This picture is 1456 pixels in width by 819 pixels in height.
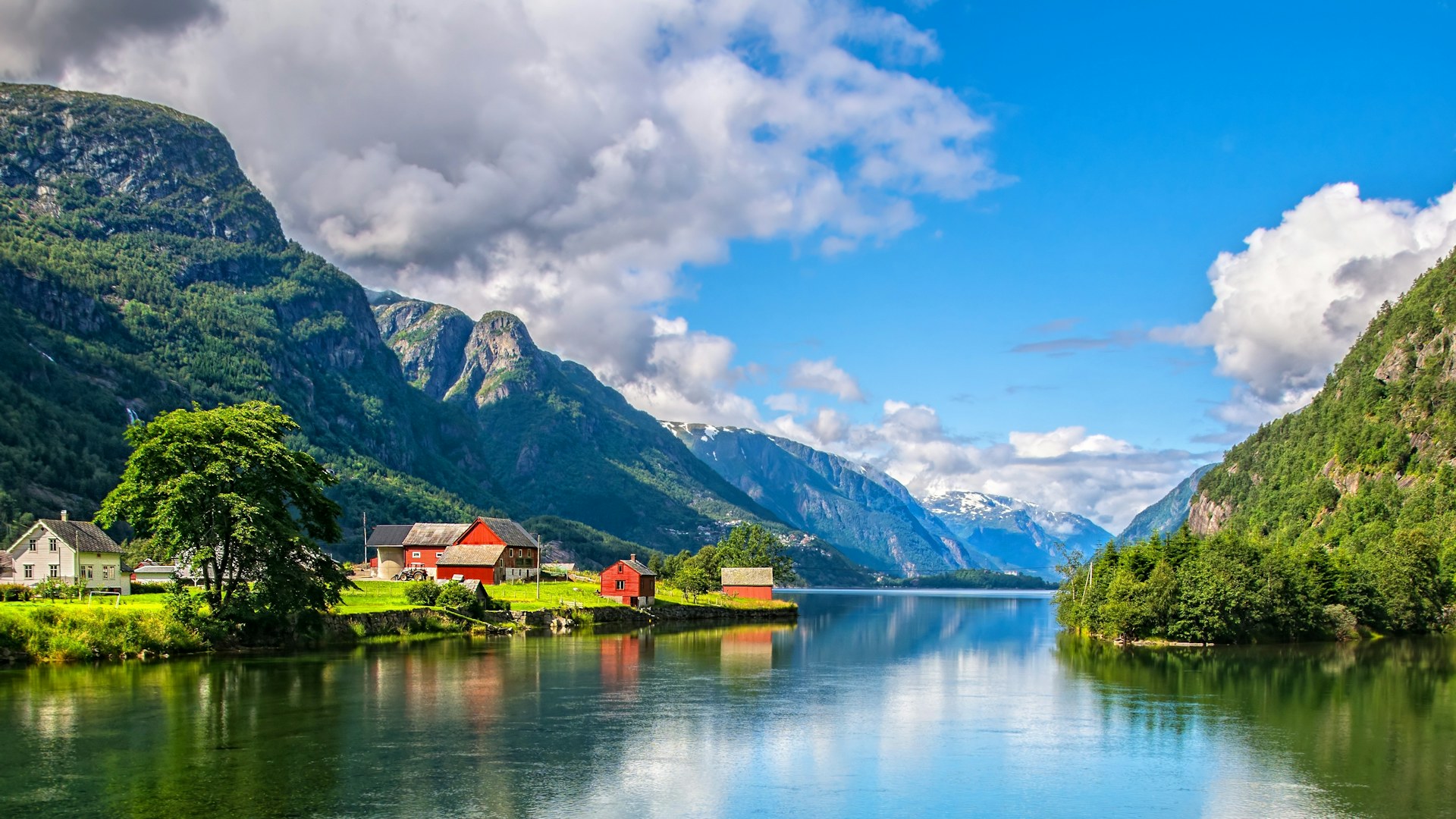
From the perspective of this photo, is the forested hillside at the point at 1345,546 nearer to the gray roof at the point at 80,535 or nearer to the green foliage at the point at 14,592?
the green foliage at the point at 14,592

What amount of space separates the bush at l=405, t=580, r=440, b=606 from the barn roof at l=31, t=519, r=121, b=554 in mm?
26545

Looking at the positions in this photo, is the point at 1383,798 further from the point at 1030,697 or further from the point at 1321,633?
the point at 1321,633

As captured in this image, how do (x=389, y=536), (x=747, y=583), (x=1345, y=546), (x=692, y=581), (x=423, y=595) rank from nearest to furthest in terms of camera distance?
(x=423, y=595) → (x=692, y=581) → (x=1345, y=546) → (x=747, y=583) → (x=389, y=536)

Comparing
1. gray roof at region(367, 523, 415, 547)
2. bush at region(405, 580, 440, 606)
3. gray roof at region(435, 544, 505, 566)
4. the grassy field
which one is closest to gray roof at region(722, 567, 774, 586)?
the grassy field

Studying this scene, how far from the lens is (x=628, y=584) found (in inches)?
4909

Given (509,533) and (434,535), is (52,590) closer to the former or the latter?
(509,533)

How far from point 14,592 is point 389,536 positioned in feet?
253

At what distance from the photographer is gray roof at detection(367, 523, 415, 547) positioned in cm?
15238

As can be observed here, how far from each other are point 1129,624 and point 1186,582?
6.09m

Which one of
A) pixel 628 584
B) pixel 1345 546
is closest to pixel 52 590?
pixel 628 584

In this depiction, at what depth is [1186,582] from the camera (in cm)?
9369

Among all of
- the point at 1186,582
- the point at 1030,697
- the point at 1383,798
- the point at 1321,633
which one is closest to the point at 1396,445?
the point at 1321,633

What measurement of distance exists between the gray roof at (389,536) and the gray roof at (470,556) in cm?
2200

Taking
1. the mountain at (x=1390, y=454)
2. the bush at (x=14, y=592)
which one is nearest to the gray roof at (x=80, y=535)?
the bush at (x=14, y=592)
